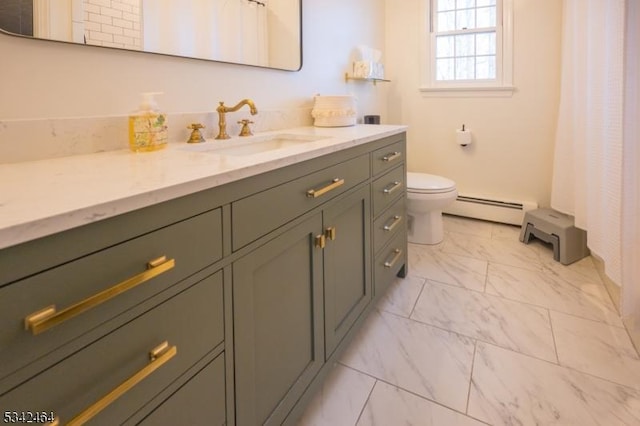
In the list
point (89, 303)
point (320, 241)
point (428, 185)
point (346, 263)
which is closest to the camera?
point (89, 303)

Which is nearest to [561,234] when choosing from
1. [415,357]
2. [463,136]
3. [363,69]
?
[463,136]

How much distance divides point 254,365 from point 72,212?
57cm

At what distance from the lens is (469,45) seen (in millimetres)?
2939

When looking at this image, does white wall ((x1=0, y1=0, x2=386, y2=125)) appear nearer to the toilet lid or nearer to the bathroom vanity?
the bathroom vanity

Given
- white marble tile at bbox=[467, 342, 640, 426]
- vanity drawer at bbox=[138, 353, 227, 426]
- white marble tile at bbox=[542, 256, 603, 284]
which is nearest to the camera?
vanity drawer at bbox=[138, 353, 227, 426]

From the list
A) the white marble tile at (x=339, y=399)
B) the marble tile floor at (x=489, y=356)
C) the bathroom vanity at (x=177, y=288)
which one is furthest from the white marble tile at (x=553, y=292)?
the bathroom vanity at (x=177, y=288)

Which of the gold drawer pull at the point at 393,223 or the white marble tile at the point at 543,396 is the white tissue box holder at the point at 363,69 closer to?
the gold drawer pull at the point at 393,223

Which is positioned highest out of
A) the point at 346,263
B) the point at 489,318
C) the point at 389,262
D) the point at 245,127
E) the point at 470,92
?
the point at 470,92

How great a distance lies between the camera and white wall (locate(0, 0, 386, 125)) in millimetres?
888

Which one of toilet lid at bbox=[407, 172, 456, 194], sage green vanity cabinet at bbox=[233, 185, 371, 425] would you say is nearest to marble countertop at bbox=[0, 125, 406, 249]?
sage green vanity cabinet at bbox=[233, 185, 371, 425]

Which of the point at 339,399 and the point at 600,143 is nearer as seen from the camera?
the point at 339,399

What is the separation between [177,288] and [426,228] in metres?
2.22

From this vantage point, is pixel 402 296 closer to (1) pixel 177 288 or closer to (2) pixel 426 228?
(2) pixel 426 228

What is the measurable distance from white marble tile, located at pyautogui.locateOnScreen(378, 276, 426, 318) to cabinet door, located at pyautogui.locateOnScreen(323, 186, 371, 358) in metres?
0.32
